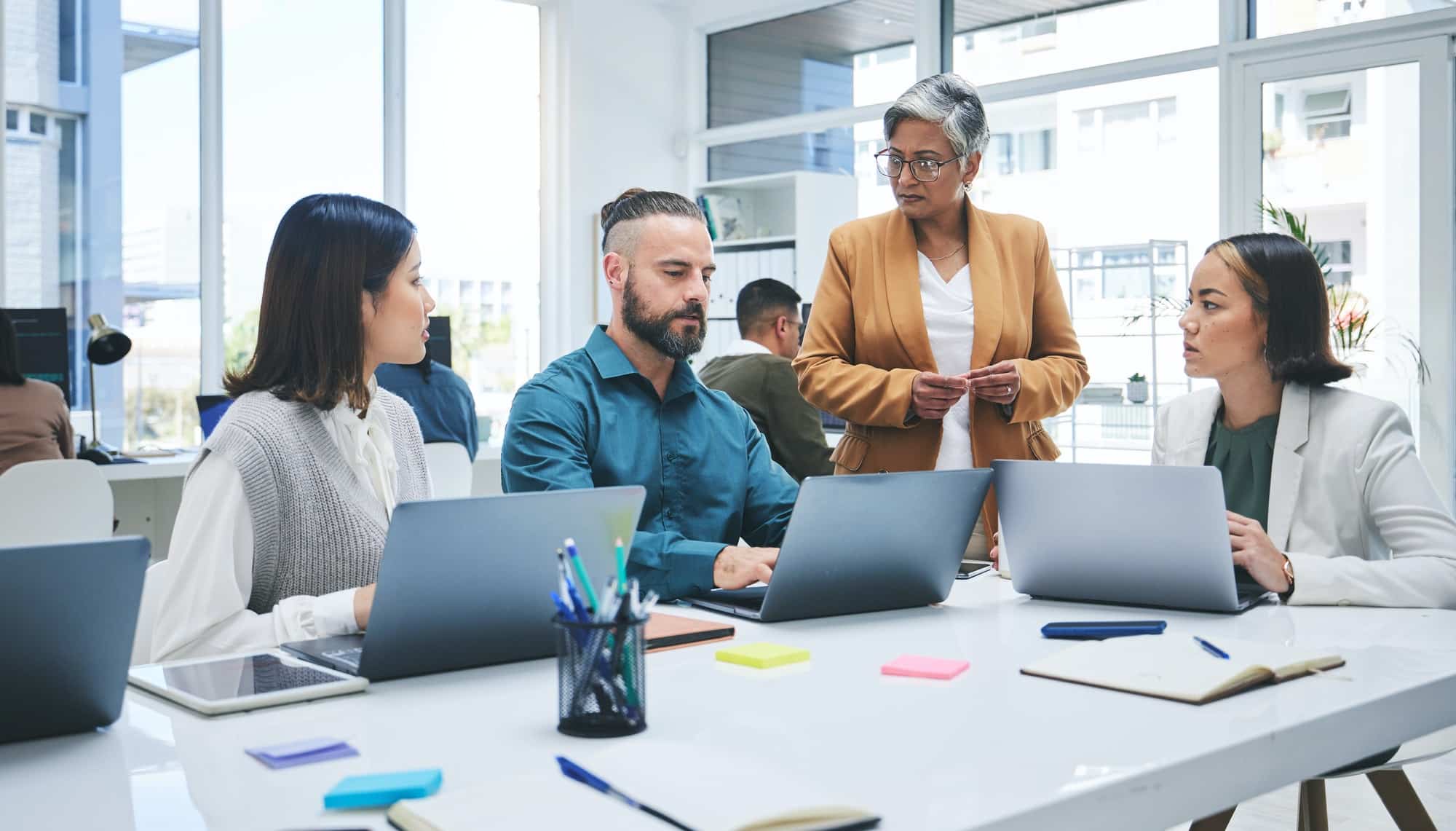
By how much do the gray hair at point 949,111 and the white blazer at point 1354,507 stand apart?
0.70 m

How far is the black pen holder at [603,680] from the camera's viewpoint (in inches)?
40.9

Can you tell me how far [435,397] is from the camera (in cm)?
427

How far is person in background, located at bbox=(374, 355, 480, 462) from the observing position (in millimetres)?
4180

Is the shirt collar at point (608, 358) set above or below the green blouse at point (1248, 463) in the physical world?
above

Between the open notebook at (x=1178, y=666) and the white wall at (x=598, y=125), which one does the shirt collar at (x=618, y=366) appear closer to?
the open notebook at (x=1178, y=666)

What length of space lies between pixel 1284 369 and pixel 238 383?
1.51 metres

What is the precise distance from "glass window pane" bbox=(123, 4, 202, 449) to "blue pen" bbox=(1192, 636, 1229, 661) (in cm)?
510

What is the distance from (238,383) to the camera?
5.63 ft

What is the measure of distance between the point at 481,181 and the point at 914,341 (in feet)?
15.7

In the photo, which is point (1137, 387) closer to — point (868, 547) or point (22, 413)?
point (868, 547)

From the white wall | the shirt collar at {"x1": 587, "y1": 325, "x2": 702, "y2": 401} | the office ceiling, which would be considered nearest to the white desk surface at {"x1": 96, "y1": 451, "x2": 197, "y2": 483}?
the white wall

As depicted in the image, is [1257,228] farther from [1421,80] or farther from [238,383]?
[238,383]

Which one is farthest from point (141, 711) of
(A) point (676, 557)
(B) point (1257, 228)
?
(B) point (1257, 228)

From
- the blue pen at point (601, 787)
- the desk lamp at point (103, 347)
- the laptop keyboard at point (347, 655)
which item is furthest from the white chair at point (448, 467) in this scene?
the blue pen at point (601, 787)
